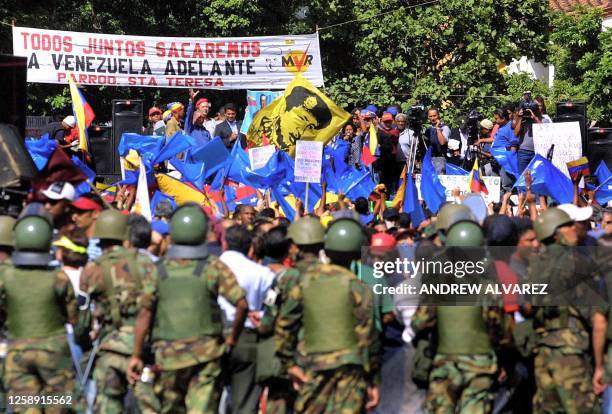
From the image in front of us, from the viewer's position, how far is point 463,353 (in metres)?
9.11

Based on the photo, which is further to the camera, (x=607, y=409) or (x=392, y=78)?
(x=392, y=78)

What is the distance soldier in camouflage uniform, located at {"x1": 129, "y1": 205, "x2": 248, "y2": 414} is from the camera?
9047 mm

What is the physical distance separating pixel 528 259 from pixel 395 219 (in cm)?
448

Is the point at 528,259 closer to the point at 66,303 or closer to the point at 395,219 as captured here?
the point at 66,303

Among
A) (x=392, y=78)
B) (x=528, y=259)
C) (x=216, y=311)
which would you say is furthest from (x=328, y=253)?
(x=392, y=78)

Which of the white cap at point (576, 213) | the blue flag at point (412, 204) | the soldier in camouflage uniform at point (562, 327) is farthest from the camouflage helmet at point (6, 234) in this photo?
the blue flag at point (412, 204)

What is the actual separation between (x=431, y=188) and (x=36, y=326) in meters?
7.96

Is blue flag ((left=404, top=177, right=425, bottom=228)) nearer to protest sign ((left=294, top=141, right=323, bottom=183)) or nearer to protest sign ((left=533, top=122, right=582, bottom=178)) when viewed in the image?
protest sign ((left=294, top=141, right=323, bottom=183))

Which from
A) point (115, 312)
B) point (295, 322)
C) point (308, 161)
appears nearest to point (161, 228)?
point (115, 312)

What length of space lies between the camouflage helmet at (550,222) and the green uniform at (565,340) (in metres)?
0.11

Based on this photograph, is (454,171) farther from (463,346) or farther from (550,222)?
(463,346)

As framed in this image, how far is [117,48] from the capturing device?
22.5 meters

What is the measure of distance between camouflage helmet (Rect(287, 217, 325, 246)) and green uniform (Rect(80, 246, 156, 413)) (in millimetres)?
1077

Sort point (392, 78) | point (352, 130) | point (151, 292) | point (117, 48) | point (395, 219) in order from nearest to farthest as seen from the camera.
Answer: point (151, 292), point (395, 219), point (352, 130), point (117, 48), point (392, 78)
